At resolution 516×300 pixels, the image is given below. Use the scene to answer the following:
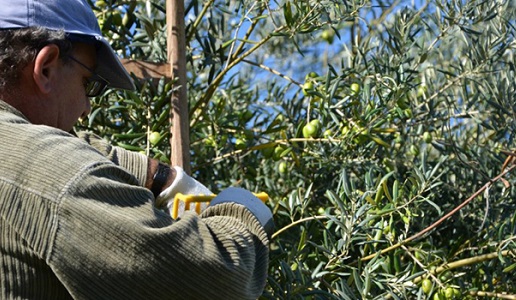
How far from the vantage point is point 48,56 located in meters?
1.87

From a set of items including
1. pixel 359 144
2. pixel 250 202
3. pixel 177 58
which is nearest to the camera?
pixel 250 202

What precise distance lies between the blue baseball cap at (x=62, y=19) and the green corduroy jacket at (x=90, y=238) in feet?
0.69

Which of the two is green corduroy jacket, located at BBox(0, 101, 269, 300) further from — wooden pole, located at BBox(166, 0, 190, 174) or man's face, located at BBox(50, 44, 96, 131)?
wooden pole, located at BBox(166, 0, 190, 174)

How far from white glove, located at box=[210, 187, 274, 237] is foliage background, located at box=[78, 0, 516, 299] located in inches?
26.5

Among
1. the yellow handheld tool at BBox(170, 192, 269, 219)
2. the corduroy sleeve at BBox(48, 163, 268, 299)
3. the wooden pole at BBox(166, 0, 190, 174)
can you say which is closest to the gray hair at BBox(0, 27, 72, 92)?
the corduroy sleeve at BBox(48, 163, 268, 299)

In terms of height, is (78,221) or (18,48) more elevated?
(18,48)

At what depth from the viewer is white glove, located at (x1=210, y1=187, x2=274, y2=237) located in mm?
1835

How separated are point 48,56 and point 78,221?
371 millimetres

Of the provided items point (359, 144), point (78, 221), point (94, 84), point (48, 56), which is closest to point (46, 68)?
point (48, 56)

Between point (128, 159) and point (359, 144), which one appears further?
point (359, 144)

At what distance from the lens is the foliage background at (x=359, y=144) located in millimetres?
2711

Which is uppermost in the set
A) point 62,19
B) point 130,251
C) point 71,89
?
point 62,19

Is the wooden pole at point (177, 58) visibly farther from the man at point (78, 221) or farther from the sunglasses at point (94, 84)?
the man at point (78, 221)

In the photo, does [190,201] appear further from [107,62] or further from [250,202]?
[107,62]
